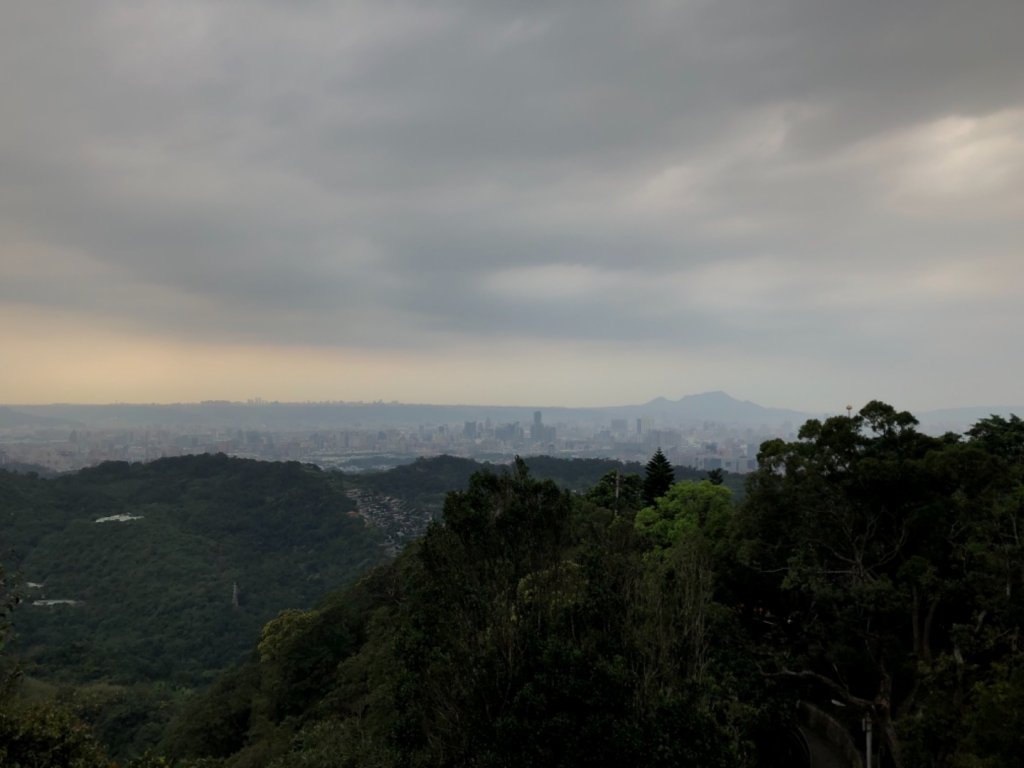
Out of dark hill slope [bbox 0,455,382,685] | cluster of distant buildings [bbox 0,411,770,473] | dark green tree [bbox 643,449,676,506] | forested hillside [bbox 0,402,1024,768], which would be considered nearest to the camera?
forested hillside [bbox 0,402,1024,768]

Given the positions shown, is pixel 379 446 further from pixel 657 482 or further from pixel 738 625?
pixel 738 625

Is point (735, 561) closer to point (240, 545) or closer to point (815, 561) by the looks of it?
point (815, 561)

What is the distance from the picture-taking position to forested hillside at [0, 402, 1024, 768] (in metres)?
6.47

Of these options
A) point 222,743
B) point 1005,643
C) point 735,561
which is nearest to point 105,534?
point 222,743

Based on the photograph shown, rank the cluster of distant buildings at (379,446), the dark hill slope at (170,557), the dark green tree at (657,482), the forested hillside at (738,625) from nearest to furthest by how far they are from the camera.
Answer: the forested hillside at (738,625)
the dark green tree at (657,482)
the dark hill slope at (170,557)
the cluster of distant buildings at (379,446)

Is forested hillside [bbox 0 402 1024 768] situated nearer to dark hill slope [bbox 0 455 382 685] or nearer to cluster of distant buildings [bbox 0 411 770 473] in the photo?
dark hill slope [bbox 0 455 382 685]

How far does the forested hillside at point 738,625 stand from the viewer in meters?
6.47

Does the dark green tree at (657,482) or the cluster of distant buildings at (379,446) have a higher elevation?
the dark green tree at (657,482)

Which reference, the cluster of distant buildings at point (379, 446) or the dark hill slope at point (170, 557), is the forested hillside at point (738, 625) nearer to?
the dark hill slope at point (170, 557)

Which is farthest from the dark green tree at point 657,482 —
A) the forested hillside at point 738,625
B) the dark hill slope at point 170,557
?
the dark hill slope at point 170,557

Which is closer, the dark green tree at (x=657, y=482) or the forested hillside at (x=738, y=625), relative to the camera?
the forested hillside at (x=738, y=625)

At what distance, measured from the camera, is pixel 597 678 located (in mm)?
6395

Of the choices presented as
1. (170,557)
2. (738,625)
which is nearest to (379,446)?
(170,557)

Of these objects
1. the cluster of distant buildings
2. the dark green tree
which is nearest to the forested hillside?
the dark green tree
